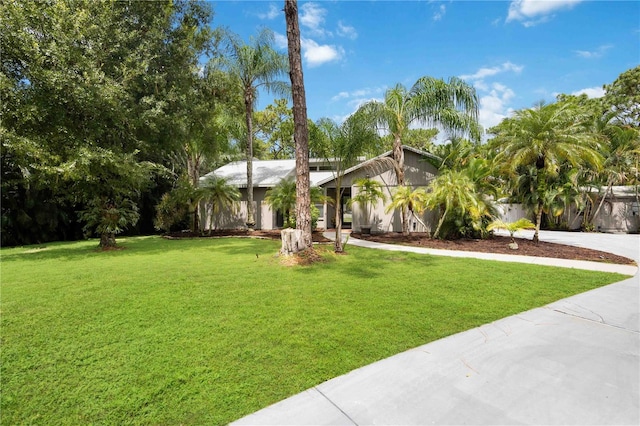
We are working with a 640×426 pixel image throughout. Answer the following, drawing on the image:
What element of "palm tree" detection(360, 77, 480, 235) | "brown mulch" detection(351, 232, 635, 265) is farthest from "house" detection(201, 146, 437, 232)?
"brown mulch" detection(351, 232, 635, 265)

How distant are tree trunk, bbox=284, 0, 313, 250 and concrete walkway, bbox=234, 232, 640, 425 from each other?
5.57 meters

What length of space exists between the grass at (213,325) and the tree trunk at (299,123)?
65.4 inches

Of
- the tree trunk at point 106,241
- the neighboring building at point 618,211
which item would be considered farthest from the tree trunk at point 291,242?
the neighboring building at point 618,211

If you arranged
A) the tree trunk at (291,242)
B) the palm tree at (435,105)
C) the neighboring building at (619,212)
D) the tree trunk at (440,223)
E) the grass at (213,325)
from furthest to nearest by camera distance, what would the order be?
the neighboring building at (619,212), the palm tree at (435,105), the tree trunk at (440,223), the tree trunk at (291,242), the grass at (213,325)

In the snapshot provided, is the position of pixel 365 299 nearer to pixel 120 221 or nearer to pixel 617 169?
pixel 120 221

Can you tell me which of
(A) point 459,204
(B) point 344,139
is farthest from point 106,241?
(A) point 459,204

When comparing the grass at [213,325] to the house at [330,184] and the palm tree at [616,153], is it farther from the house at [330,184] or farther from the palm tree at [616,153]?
the palm tree at [616,153]

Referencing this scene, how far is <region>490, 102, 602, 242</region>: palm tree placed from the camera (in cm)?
991

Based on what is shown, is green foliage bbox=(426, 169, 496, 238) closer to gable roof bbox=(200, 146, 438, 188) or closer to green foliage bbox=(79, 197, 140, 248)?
gable roof bbox=(200, 146, 438, 188)

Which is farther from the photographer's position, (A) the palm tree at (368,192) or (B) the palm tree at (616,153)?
(B) the palm tree at (616,153)

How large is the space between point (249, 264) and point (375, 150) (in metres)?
6.05

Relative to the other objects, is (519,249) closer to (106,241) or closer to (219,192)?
(219,192)

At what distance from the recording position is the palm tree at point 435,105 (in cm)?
1262

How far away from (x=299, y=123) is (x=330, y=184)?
864cm
